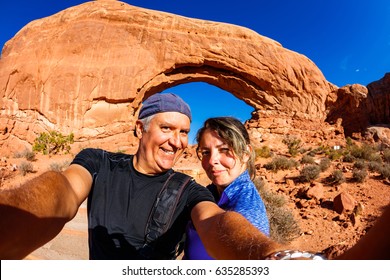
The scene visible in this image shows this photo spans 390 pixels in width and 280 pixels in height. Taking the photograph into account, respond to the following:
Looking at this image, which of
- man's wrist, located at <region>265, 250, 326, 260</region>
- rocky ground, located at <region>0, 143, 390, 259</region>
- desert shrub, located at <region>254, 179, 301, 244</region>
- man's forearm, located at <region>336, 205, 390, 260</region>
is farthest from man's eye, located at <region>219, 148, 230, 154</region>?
desert shrub, located at <region>254, 179, 301, 244</region>

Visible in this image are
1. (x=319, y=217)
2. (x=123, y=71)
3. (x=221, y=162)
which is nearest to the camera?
(x=221, y=162)

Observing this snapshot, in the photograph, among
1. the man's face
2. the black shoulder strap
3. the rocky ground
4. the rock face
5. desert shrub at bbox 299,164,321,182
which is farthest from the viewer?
the rock face

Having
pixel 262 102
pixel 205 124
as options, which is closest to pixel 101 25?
pixel 262 102

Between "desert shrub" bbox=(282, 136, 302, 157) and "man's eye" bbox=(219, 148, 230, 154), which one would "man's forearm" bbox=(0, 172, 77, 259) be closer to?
"man's eye" bbox=(219, 148, 230, 154)

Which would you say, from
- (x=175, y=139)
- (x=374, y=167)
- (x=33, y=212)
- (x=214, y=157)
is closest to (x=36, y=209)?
(x=33, y=212)

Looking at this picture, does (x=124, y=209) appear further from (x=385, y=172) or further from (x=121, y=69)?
(x=121, y=69)

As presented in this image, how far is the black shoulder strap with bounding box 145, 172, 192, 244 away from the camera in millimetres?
1319

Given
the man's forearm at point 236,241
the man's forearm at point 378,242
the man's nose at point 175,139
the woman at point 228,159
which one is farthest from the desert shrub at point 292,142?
the man's forearm at point 378,242

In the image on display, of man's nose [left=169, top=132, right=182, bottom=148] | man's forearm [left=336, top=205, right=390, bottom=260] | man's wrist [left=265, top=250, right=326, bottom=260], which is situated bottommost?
man's wrist [left=265, top=250, right=326, bottom=260]

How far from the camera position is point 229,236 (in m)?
1.01

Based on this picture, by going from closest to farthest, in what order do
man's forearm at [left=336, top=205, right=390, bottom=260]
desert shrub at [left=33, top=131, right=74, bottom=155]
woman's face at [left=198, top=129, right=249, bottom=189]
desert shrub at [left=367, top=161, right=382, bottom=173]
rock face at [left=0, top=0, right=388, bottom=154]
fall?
man's forearm at [left=336, top=205, right=390, bottom=260] < woman's face at [left=198, top=129, right=249, bottom=189] < desert shrub at [left=367, top=161, right=382, bottom=173] < desert shrub at [left=33, top=131, right=74, bottom=155] < rock face at [left=0, top=0, right=388, bottom=154]

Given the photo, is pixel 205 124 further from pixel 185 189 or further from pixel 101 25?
pixel 101 25

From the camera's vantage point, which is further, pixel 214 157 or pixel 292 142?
pixel 292 142

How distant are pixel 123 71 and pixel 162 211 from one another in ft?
54.4
